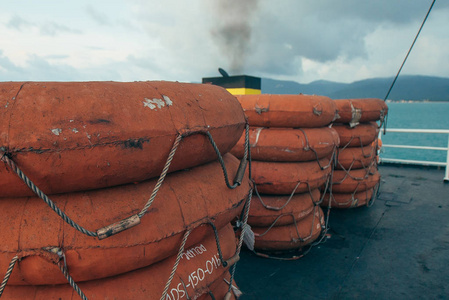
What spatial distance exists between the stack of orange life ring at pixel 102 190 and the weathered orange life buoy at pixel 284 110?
1.71 metres

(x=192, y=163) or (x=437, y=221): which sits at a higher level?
(x=192, y=163)

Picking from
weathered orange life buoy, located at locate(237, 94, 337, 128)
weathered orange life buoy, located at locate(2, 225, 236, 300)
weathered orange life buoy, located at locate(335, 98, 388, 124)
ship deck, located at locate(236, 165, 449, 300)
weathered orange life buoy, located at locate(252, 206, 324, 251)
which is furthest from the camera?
weathered orange life buoy, located at locate(335, 98, 388, 124)

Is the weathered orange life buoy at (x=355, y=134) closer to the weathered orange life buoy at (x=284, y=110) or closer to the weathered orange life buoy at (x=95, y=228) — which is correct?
the weathered orange life buoy at (x=284, y=110)

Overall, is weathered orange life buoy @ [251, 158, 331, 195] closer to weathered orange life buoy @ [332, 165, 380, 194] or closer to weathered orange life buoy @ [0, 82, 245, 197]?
weathered orange life buoy @ [332, 165, 380, 194]

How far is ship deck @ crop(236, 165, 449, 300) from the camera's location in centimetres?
294

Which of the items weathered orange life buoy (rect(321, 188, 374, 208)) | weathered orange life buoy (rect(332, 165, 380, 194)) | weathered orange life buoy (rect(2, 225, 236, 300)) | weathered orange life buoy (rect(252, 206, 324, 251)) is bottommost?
weathered orange life buoy (rect(321, 188, 374, 208))

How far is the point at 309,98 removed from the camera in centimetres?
347

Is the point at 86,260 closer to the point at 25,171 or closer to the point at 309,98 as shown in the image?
the point at 25,171

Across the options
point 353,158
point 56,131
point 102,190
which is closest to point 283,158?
point 353,158

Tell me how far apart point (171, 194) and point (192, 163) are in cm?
26

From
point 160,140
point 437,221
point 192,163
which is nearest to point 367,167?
point 437,221

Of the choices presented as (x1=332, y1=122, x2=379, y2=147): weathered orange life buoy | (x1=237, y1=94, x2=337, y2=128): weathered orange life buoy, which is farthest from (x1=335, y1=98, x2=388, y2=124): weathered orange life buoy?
(x1=237, y1=94, x2=337, y2=128): weathered orange life buoy

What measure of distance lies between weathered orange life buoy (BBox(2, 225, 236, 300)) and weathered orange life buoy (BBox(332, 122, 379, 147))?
11.8 ft

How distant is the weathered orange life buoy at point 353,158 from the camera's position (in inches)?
198
